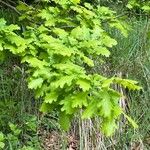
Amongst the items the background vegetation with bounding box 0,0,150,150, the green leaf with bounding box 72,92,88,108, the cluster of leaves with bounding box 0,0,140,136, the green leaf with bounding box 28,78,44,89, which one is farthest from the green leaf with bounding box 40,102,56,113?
the background vegetation with bounding box 0,0,150,150

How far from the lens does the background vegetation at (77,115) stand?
348 cm

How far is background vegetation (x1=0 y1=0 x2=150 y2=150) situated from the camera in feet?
11.4

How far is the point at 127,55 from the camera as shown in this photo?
3.95 metres

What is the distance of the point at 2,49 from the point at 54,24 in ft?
1.98

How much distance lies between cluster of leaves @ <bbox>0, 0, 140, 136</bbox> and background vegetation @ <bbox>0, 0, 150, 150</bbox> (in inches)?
44.5

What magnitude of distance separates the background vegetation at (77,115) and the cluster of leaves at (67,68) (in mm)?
1130

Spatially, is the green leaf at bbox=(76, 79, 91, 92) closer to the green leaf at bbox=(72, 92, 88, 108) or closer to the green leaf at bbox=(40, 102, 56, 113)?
the green leaf at bbox=(72, 92, 88, 108)

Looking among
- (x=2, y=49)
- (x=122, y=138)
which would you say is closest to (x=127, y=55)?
(x=122, y=138)

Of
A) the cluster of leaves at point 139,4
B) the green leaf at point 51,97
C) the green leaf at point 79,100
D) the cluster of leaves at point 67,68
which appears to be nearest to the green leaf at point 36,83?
the cluster of leaves at point 67,68

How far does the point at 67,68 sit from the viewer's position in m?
1.86

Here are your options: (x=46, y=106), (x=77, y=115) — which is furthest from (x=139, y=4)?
(x=46, y=106)

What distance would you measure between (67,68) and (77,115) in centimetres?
162

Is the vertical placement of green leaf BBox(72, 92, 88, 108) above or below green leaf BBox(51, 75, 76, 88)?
below

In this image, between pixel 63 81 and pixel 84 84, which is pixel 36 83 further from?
pixel 84 84
